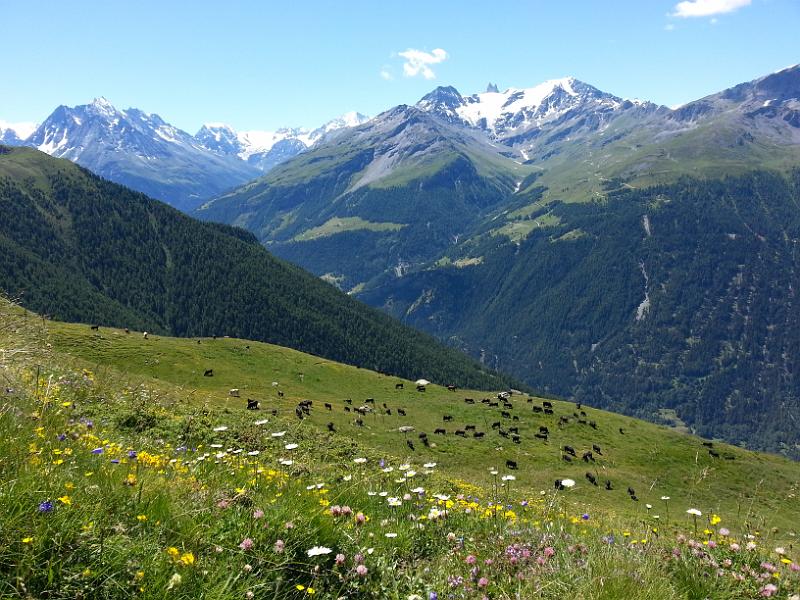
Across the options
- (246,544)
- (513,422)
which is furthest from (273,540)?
(513,422)

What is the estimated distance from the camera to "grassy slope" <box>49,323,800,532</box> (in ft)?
148

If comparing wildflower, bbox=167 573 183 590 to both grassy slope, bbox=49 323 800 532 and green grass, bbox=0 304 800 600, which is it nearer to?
green grass, bbox=0 304 800 600

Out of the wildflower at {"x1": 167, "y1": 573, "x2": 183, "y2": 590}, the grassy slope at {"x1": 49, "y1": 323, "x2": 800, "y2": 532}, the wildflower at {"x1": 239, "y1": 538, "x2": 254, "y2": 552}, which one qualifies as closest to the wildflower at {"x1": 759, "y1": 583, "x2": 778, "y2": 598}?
the wildflower at {"x1": 239, "y1": 538, "x2": 254, "y2": 552}

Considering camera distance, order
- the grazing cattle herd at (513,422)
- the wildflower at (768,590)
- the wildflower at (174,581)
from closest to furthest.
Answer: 1. the wildflower at (174,581)
2. the wildflower at (768,590)
3. the grazing cattle herd at (513,422)

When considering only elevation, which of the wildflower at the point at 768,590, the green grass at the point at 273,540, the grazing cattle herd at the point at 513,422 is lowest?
the grazing cattle herd at the point at 513,422

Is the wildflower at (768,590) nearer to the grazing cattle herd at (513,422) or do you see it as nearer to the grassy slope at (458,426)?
the grassy slope at (458,426)

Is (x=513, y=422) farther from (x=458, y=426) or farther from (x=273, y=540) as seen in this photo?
(x=273, y=540)

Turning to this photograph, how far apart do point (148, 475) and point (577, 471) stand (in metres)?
48.1

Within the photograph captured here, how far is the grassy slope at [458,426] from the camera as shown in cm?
4509

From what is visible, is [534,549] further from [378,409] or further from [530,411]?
[530,411]

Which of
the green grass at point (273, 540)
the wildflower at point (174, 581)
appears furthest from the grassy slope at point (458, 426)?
the wildflower at point (174, 581)

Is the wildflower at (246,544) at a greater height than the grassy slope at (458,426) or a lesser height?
Result: greater

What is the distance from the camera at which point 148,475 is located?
6.32 metres

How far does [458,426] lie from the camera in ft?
188
